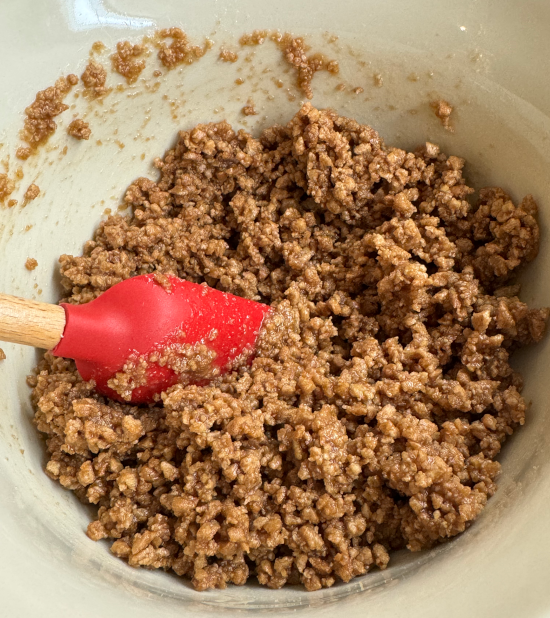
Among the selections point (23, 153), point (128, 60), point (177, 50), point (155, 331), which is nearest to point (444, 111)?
point (177, 50)

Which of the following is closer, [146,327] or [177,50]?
[146,327]

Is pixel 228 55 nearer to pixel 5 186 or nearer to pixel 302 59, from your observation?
pixel 302 59

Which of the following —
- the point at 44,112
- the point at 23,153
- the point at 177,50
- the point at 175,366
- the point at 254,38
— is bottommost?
the point at 175,366

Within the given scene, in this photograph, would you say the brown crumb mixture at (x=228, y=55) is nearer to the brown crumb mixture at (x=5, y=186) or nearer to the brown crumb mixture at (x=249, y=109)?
the brown crumb mixture at (x=249, y=109)

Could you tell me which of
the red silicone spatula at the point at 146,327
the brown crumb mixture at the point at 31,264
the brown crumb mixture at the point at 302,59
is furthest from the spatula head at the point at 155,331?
the brown crumb mixture at the point at 302,59

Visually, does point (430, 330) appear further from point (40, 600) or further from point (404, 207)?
point (40, 600)

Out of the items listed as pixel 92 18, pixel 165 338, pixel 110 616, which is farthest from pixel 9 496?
pixel 92 18
